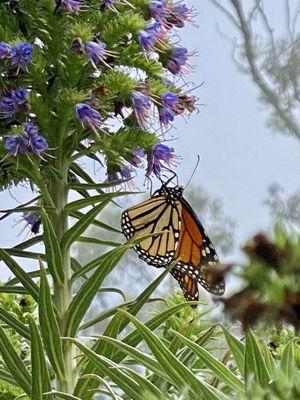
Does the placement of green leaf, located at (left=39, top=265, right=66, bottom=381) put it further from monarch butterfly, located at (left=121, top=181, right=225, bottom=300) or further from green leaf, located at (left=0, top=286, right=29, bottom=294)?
monarch butterfly, located at (left=121, top=181, right=225, bottom=300)

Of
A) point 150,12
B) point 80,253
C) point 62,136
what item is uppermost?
point 150,12

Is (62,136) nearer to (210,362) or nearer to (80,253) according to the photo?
(210,362)

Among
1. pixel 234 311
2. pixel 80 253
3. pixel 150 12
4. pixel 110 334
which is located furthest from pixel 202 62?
pixel 234 311

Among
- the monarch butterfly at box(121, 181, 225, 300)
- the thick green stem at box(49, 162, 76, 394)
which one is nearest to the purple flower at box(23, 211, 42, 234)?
the thick green stem at box(49, 162, 76, 394)

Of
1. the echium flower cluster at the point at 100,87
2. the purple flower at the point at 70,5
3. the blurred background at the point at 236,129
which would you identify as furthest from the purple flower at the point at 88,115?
the blurred background at the point at 236,129

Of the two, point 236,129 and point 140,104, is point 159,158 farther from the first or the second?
point 236,129

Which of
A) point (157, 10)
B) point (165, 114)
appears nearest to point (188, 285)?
point (165, 114)
